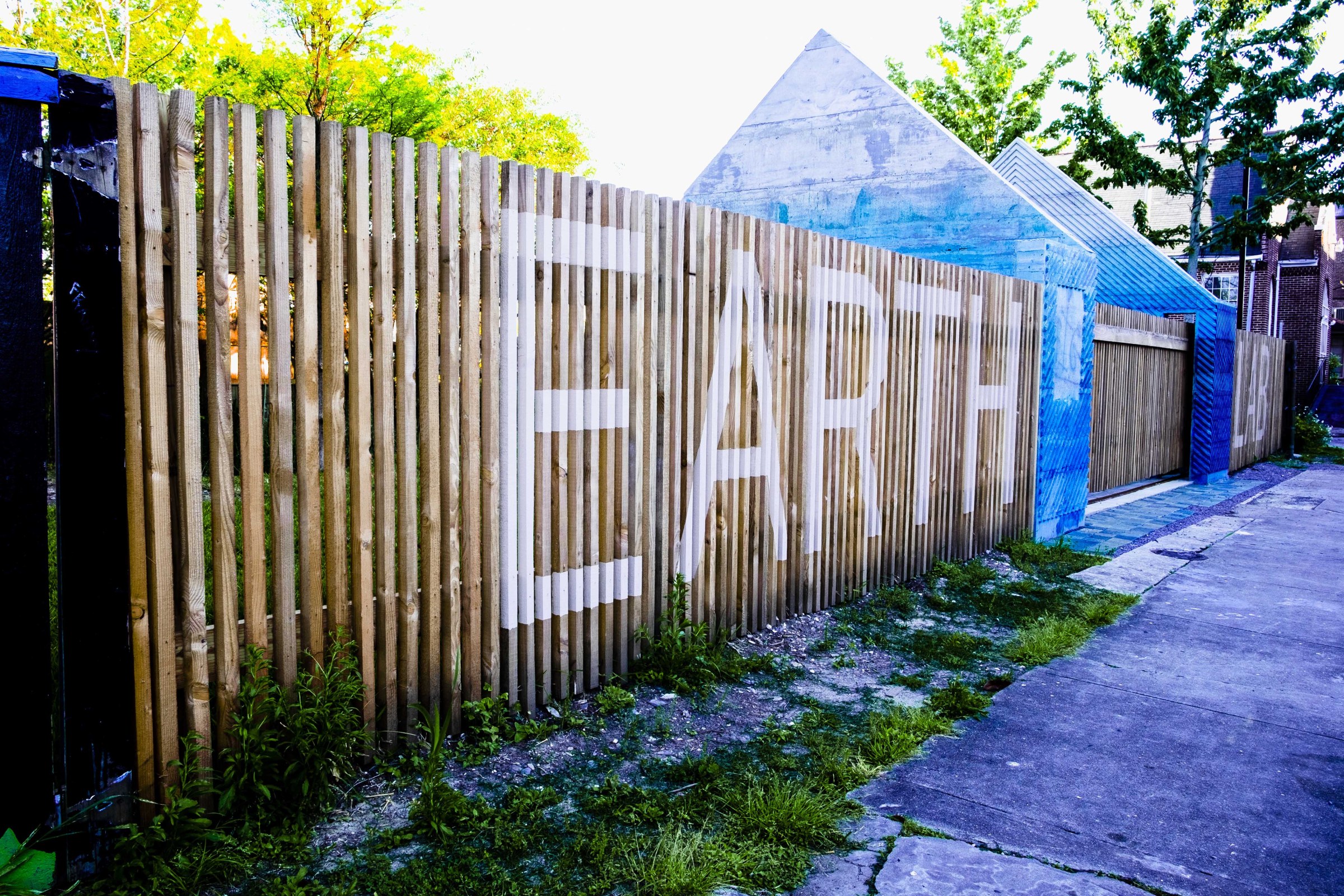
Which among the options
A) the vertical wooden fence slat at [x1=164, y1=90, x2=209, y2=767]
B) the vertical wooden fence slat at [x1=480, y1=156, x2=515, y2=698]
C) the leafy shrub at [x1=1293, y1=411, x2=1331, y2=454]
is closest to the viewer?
the vertical wooden fence slat at [x1=164, y1=90, x2=209, y2=767]

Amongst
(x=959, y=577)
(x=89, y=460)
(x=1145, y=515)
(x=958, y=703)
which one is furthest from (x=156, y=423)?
(x=1145, y=515)

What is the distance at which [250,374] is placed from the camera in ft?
10.3

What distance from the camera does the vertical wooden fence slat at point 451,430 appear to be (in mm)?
3695

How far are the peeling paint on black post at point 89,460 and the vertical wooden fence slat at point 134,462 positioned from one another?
24 millimetres

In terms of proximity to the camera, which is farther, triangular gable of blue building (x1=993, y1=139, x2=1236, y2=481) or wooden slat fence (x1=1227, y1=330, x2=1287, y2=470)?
wooden slat fence (x1=1227, y1=330, x2=1287, y2=470)

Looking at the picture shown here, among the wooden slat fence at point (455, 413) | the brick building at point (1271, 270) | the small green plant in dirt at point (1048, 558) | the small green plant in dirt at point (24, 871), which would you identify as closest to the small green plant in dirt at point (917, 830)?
the wooden slat fence at point (455, 413)

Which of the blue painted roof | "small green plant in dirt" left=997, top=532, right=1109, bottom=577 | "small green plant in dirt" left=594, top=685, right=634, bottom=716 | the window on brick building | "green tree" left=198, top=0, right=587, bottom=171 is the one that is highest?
"green tree" left=198, top=0, right=587, bottom=171

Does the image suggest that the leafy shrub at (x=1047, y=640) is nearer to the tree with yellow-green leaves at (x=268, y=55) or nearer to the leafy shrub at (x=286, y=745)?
the leafy shrub at (x=286, y=745)

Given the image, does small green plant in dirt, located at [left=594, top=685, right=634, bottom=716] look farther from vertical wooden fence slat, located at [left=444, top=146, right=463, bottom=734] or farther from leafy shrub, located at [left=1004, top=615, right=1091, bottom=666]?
leafy shrub, located at [left=1004, top=615, right=1091, bottom=666]

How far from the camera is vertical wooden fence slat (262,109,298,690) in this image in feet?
10.2

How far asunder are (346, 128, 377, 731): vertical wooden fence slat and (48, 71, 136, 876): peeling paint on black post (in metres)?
0.81

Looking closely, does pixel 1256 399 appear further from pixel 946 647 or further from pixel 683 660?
pixel 683 660

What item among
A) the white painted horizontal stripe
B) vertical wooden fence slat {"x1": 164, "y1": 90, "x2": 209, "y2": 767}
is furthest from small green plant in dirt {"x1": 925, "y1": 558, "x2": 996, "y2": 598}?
vertical wooden fence slat {"x1": 164, "y1": 90, "x2": 209, "y2": 767}

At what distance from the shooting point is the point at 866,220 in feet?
33.6
